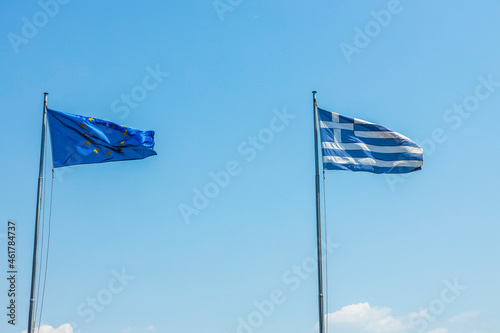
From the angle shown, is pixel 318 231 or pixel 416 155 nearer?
pixel 318 231

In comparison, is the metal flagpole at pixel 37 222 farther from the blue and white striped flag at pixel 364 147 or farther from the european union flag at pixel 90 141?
the blue and white striped flag at pixel 364 147

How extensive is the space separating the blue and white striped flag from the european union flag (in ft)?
30.6

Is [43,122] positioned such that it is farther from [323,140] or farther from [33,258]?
[323,140]

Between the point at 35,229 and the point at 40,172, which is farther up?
the point at 40,172

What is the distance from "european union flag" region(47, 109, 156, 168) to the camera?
36.8 metres

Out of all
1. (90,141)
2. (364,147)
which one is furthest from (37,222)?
(364,147)

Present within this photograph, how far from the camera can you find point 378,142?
3900 centimetres

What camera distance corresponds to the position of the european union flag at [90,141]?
121ft

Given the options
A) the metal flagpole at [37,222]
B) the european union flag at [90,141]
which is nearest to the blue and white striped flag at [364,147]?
the european union flag at [90,141]

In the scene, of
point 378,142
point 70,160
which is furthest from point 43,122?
point 378,142

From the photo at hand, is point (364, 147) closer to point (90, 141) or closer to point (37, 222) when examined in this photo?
point (90, 141)

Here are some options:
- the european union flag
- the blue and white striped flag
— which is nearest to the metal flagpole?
the european union flag

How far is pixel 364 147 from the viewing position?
127 feet

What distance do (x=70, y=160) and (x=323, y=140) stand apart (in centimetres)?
1285
